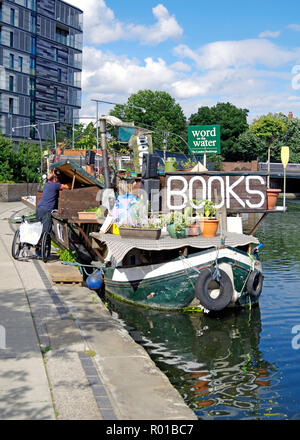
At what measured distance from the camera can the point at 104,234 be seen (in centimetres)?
1145

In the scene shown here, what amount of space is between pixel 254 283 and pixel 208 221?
1696 millimetres

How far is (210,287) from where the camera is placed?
34.2 feet

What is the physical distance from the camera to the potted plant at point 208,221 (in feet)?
35.5

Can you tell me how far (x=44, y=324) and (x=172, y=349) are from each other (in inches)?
98.4

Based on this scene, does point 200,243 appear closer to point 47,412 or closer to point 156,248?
point 156,248

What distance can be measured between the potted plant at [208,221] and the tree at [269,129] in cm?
6842

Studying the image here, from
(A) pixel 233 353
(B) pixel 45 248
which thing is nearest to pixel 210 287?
(A) pixel 233 353

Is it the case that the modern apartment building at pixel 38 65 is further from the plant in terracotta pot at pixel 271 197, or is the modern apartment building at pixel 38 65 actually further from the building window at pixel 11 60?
the plant in terracotta pot at pixel 271 197

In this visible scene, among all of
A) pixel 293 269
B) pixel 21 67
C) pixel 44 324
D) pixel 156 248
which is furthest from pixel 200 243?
pixel 21 67

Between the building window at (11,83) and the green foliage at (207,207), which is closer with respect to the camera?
the green foliage at (207,207)
